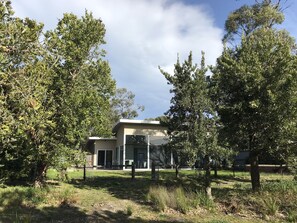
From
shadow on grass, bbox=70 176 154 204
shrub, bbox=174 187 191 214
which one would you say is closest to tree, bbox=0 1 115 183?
shadow on grass, bbox=70 176 154 204

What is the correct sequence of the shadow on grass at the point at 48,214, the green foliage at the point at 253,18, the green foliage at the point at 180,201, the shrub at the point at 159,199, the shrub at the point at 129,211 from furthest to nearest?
the green foliage at the point at 253,18
the shrub at the point at 159,199
the green foliage at the point at 180,201
the shrub at the point at 129,211
the shadow on grass at the point at 48,214

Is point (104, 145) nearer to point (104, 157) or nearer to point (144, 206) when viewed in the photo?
point (104, 157)

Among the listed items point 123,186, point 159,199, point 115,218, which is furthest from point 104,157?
point 115,218

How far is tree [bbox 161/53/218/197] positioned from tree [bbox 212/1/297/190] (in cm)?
96

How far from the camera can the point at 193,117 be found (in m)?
14.6

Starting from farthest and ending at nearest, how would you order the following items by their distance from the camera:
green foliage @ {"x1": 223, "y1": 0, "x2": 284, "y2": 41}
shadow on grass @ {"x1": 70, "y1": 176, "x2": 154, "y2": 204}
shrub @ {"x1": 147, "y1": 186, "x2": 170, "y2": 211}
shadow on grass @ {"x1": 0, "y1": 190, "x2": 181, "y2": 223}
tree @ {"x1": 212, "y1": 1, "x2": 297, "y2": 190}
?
green foliage @ {"x1": 223, "y1": 0, "x2": 284, "y2": 41} < shadow on grass @ {"x1": 70, "y1": 176, "x2": 154, "y2": 204} < tree @ {"x1": 212, "y1": 1, "x2": 297, "y2": 190} < shrub @ {"x1": 147, "y1": 186, "x2": 170, "y2": 211} < shadow on grass @ {"x1": 0, "y1": 190, "x2": 181, "y2": 223}

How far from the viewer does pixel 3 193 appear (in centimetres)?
1334

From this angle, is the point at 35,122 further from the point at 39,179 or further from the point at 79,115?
the point at 39,179

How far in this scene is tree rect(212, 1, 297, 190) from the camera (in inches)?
532

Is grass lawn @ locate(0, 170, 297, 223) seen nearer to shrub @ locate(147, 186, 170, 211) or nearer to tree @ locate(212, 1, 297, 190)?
shrub @ locate(147, 186, 170, 211)

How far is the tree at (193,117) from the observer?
45.4ft

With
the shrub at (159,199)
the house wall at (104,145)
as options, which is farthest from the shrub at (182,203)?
the house wall at (104,145)

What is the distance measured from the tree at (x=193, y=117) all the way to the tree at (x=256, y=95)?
37.8 inches

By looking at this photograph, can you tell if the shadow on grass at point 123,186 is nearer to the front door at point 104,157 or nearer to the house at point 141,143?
the house at point 141,143
